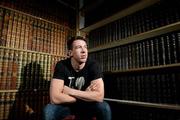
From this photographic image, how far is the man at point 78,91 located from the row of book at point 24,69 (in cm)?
50

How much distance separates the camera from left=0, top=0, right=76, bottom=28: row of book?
1930 millimetres

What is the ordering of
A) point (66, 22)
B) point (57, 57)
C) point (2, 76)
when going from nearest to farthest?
point (2, 76)
point (57, 57)
point (66, 22)

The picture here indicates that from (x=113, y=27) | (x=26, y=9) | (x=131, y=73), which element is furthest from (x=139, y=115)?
(x=26, y=9)

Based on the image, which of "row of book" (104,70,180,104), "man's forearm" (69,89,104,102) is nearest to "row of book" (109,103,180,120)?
"row of book" (104,70,180,104)

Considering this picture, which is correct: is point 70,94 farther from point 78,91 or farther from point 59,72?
point 59,72

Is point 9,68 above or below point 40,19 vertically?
below

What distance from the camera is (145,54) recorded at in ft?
5.28

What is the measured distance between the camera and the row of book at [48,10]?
1930mm

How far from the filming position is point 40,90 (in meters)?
2.01

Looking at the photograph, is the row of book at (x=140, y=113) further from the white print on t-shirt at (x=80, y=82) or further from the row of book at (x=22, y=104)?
the row of book at (x=22, y=104)

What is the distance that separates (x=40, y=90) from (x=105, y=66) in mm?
872

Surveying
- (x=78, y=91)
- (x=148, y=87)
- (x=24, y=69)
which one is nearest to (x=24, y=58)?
(x=24, y=69)

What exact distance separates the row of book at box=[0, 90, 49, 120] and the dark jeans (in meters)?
0.68

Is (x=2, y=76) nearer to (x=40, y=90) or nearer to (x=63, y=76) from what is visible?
(x=40, y=90)
